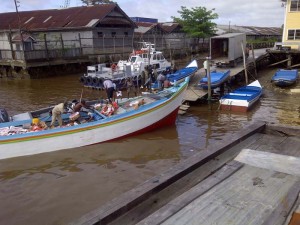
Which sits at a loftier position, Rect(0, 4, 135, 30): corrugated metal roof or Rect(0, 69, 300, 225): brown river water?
Rect(0, 4, 135, 30): corrugated metal roof

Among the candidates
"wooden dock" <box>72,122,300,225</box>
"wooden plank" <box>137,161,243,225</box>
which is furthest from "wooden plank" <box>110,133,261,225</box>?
"wooden plank" <box>137,161,243,225</box>

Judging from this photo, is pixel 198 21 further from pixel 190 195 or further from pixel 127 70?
pixel 190 195

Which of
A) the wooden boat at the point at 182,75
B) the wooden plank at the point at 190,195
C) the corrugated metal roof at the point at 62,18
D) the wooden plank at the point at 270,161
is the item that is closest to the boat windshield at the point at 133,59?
the wooden boat at the point at 182,75

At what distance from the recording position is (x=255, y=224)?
3172 millimetres

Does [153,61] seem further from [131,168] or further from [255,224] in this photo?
[255,224]

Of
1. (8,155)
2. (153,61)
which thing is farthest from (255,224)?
(153,61)

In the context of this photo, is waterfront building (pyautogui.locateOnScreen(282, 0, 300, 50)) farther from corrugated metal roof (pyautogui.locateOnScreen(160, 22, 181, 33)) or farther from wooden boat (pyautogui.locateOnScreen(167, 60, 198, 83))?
corrugated metal roof (pyautogui.locateOnScreen(160, 22, 181, 33))

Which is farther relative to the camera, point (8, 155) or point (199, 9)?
point (199, 9)

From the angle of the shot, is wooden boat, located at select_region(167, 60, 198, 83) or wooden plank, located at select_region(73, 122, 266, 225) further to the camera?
wooden boat, located at select_region(167, 60, 198, 83)

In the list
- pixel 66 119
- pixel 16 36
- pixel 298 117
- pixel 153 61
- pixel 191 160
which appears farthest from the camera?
pixel 16 36

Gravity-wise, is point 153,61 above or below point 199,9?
below

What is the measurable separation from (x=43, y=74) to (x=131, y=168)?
76.4ft

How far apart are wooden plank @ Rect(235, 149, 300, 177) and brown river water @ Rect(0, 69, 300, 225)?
1065 mm

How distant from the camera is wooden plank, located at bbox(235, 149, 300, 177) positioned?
4418 millimetres
